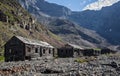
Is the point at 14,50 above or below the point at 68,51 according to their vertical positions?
below

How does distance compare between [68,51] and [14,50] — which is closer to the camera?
[14,50]

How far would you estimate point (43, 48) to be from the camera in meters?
114

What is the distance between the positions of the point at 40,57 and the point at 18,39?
1295 centimetres

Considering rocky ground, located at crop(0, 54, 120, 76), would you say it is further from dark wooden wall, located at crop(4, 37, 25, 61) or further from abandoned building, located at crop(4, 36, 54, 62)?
dark wooden wall, located at crop(4, 37, 25, 61)

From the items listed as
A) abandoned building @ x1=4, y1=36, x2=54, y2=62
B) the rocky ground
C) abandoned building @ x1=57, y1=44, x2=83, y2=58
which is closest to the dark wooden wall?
abandoned building @ x1=4, y1=36, x2=54, y2=62

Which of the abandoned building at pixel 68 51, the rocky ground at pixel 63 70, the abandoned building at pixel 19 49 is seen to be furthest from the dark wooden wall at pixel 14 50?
the rocky ground at pixel 63 70

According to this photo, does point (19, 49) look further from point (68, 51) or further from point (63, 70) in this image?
point (63, 70)

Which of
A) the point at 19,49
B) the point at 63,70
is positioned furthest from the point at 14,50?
the point at 63,70

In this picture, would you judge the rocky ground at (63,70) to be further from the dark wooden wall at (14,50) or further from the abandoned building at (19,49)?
the dark wooden wall at (14,50)

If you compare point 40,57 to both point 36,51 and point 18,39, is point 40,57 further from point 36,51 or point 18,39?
point 18,39

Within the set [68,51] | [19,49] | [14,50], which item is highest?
[68,51]

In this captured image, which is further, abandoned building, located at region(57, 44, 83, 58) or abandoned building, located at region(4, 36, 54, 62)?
abandoned building, located at region(57, 44, 83, 58)

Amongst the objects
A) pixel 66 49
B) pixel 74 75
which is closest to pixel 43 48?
pixel 66 49

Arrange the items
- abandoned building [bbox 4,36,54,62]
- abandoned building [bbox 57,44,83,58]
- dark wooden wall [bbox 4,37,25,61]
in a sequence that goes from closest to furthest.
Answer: abandoned building [bbox 4,36,54,62]
dark wooden wall [bbox 4,37,25,61]
abandoned building [bbox 57,44,83,58]
